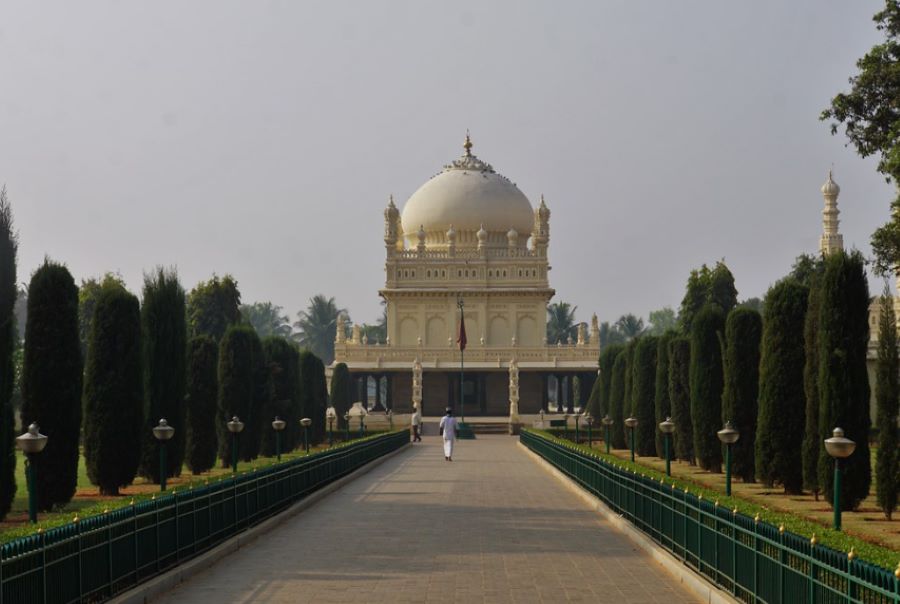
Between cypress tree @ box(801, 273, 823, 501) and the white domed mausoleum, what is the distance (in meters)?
51.7

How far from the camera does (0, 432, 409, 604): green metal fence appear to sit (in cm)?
1032

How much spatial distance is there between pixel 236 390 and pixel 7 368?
16.9 m

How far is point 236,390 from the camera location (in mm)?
37594

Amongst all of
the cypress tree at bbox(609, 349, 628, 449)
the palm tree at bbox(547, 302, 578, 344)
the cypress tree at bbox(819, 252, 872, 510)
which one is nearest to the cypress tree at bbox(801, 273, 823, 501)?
the cypress tree at bbox(819, 252, 872, 510)

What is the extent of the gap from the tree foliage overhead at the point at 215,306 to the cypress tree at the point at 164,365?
42986 mm

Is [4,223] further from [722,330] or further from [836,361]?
[722,330]

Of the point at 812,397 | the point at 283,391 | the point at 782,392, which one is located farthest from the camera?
the point at 283,391

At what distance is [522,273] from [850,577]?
75120 mm

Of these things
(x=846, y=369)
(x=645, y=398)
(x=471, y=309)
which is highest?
(x=471, y=309)

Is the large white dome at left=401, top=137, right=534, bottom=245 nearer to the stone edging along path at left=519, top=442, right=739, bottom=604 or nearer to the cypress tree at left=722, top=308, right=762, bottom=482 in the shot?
the cypress tree at left=722, top=308, right=762, bottom=482

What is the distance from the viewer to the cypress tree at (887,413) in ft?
69.6

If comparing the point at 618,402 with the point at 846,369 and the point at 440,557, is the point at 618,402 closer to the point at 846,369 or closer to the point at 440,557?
the point at 846,369

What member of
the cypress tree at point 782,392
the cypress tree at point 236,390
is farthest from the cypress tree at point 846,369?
the cypress tree at point 236,390

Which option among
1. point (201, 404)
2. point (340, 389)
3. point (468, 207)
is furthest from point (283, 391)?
point (468, 207)
